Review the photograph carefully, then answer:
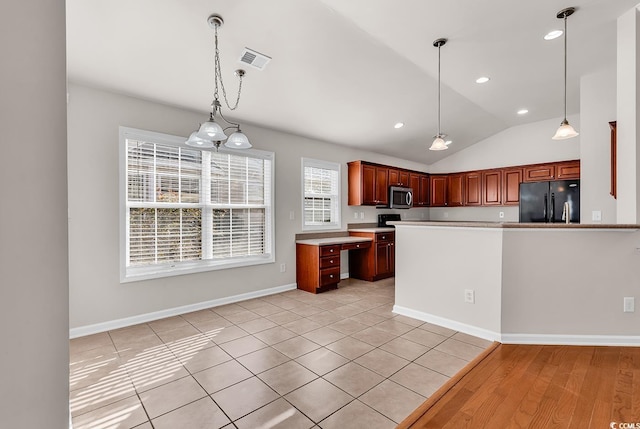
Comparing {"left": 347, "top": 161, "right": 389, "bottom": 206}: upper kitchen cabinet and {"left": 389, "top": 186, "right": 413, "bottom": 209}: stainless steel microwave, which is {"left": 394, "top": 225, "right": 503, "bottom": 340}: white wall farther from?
{"left": 389, "top": 186, "right": 413, "bottom": 209}: stainless steel microwave

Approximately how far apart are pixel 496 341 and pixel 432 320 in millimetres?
669

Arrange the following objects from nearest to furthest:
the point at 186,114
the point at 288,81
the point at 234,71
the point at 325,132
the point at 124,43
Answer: the point at 124,43 < the point at 234,71 < the point at 288,81 < the point at 186,114 < the point at 325,132

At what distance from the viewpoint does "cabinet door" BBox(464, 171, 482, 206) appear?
658 centimetres

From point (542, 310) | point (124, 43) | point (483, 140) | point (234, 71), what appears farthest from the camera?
point (483, 140)

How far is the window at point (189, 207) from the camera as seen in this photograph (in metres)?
A: 3.41

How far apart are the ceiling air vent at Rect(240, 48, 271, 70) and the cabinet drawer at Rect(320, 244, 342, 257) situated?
266 centimetres

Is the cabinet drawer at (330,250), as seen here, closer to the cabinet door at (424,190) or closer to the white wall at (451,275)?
the white wall at (451,275)

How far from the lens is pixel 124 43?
103 inches

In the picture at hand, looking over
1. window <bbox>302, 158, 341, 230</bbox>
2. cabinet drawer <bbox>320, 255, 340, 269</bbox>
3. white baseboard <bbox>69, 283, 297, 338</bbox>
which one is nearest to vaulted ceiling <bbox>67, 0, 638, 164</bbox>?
window <bbox>302, 158, 341, 230</bbox>

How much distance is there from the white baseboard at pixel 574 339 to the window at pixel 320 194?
329 cm

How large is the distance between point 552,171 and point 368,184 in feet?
11.3

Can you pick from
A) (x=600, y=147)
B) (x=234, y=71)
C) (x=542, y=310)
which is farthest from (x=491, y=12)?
(x=542, y=310)

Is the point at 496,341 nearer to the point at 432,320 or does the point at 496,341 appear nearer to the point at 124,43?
the point at 432,320

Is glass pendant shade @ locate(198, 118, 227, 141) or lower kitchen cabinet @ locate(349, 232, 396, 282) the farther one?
lower kitchen cabinet @ locate(349, 232, 396, 282)
